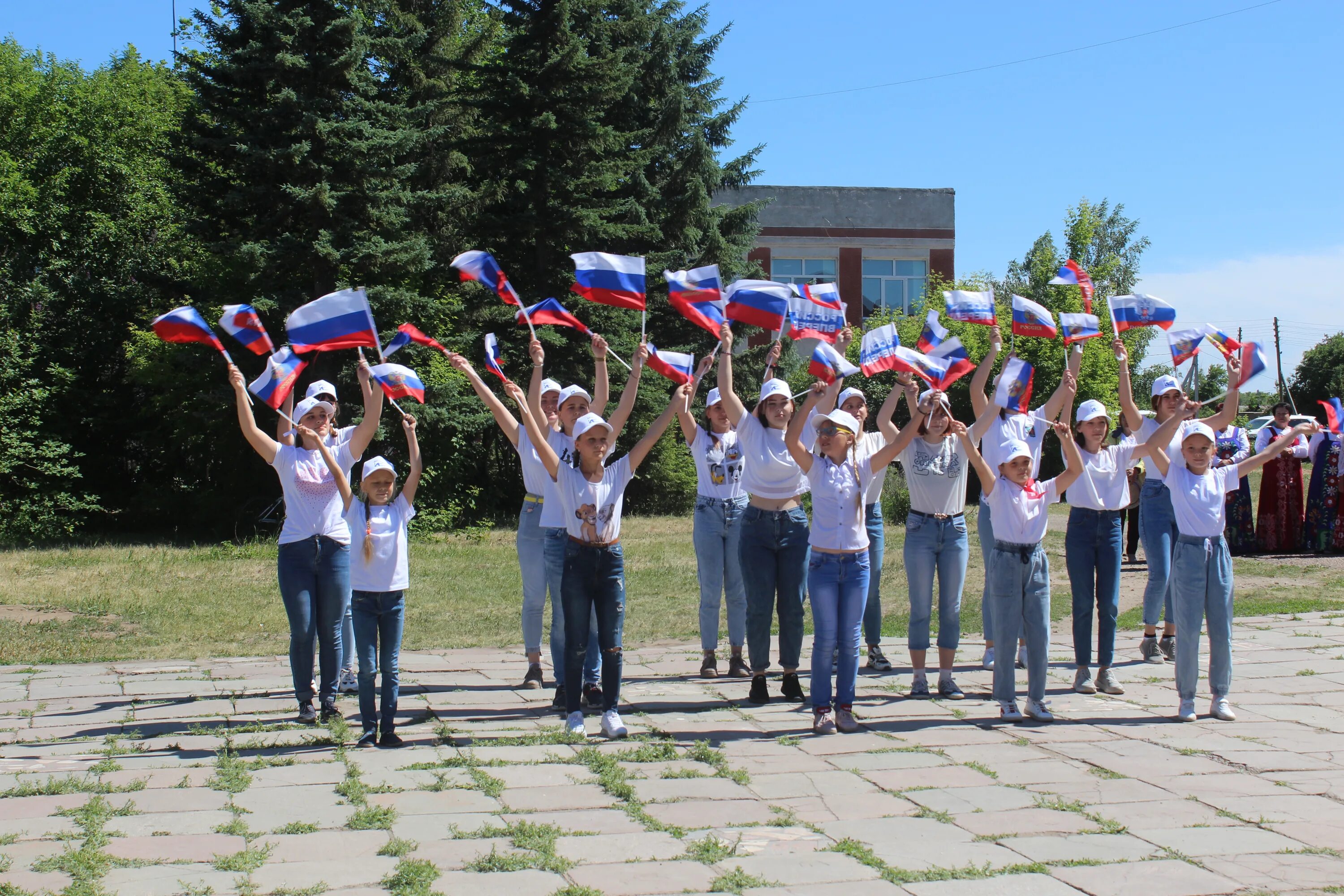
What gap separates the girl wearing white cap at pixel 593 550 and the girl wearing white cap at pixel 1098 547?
3.16 metres

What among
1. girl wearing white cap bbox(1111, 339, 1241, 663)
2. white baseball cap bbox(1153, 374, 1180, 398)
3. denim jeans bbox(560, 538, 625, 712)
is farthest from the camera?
girl wearing white cap bbox(1111, 339, 1241, 663)

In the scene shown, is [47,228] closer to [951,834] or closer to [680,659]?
[680,659]

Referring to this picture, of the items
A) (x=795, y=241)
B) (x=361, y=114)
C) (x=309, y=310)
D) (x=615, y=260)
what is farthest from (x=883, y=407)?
(x=795, y=241)

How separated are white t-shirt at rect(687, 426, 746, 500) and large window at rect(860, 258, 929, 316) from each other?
36513 mm

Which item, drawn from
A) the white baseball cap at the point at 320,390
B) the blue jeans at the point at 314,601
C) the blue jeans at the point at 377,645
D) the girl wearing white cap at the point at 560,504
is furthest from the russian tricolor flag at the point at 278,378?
the blue jeans at the point at 377,645

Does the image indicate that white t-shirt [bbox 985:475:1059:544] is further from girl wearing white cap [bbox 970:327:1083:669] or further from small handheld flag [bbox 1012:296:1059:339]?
small handheld flag [bbox 1012:296:1059:339]

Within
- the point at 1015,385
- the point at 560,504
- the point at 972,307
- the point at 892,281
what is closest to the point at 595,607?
the point at 560,504

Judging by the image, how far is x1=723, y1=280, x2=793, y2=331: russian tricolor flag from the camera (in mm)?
7699

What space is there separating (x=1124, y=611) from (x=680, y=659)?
5.17 meters

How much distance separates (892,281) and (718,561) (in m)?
37.1

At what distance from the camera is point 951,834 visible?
4.80 meters

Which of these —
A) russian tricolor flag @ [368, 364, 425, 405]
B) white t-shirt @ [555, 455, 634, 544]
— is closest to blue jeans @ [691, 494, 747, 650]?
white t-shirt @ [555, 455, 634, 544]

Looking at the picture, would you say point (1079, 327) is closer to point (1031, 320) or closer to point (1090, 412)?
point (1031, 320)

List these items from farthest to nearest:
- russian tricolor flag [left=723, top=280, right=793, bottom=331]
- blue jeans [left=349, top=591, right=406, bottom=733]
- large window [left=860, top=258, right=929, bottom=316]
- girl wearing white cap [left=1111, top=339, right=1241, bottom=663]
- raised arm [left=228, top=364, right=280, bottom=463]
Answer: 1. large window [left=860, top=258, right=929, bottom=316]
2. girl wearing white cap [left=1111, top=339, right=1241, bottom=663]
3. russian tricolor flag [left=723, top=280, right=793, bottom=331]
4. raised arm [left=228, top=364, right=280, bottom=463]
5. blue jeans [left=349, top=591, right=406, bottom=733]
